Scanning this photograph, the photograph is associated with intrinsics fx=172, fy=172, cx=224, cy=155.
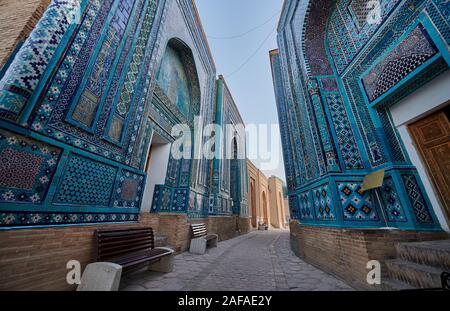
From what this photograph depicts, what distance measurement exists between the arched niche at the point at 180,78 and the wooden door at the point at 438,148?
6.55m

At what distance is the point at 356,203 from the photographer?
337 cm

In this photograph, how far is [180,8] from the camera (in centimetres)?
674

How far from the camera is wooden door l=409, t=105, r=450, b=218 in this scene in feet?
9.29

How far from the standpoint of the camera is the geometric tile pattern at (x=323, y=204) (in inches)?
141

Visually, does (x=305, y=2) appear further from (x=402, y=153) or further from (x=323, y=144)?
(x=402, y=153)

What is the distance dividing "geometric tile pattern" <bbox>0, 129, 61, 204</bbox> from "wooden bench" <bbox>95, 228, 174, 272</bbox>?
0.99 meters

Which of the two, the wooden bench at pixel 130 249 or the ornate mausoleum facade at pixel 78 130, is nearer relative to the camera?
the ornate mausoleum facade at pixel 78 130

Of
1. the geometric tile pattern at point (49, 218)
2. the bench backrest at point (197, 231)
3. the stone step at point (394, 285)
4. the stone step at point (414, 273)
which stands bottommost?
the stone step at point (394, 285)

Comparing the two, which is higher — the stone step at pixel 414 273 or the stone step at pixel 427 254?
the stone step at pixel 427 254

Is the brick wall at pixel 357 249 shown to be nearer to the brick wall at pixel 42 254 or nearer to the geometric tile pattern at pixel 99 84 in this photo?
the brick wall at pixel 42 254

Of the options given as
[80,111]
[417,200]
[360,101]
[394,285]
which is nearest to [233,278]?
[394,285]

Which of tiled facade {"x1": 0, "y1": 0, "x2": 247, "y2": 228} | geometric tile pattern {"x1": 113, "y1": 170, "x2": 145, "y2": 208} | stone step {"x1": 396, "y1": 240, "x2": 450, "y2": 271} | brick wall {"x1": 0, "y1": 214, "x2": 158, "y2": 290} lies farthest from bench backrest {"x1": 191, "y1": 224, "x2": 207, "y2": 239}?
stone step {"x1": 396, "y1": 240, "x2": 450, "y2": 271}

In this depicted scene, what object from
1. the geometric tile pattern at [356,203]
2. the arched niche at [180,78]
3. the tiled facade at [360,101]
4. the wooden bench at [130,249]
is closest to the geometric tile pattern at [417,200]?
the tiled facade at [360,101]
